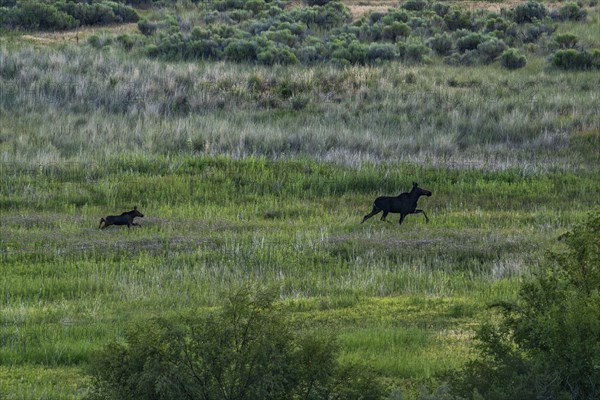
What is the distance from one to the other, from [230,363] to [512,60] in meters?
27.8

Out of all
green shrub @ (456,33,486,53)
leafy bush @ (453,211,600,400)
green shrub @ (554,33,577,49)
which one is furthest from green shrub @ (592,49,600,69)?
leafy bush @ (453,211,600,400)

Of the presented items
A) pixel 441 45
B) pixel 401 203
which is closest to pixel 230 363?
pixel 401 203

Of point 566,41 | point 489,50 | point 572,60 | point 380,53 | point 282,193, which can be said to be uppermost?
point 566,41

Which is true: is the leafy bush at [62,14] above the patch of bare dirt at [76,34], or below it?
above

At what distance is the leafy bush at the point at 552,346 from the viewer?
23.6 feet

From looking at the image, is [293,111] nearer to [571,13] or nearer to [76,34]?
[76,34]

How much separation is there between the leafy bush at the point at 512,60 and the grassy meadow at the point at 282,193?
748 mm

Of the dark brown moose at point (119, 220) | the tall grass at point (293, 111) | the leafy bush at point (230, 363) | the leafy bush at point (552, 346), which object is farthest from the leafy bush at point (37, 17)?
the leafy bush at point (230, 363)

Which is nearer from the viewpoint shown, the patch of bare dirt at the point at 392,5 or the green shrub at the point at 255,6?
the patch of bare dirt at the point at 392,5

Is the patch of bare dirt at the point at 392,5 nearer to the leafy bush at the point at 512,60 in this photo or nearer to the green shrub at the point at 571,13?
the green shrub at the point at 571,13

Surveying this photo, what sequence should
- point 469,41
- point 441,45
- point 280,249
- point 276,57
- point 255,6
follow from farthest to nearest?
point 255,6
point 441,45
point 469,41
point 276,57
point 280,249

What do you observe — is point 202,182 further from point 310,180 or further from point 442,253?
point 442,253

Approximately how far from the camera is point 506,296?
12.4 m

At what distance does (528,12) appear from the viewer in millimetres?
41719
